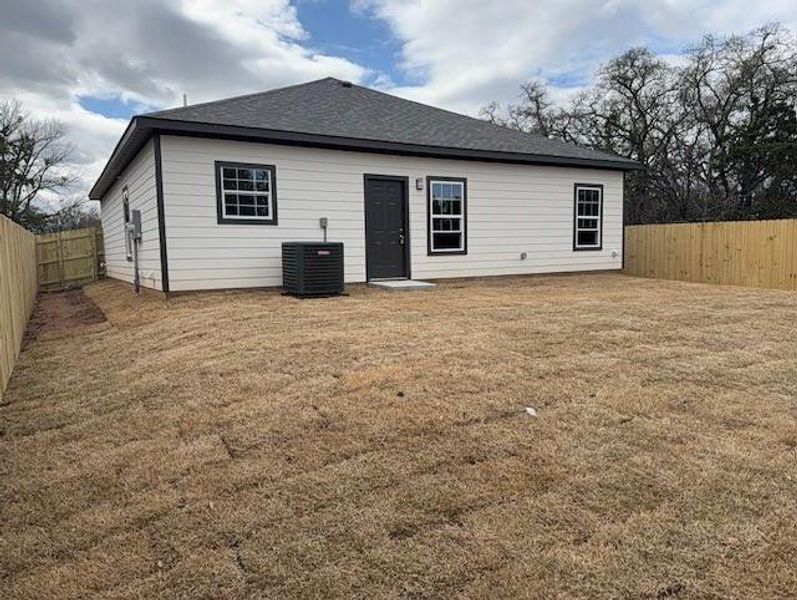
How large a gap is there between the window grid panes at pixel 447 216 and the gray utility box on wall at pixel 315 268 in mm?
2879

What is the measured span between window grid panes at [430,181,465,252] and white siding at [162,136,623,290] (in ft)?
0.60

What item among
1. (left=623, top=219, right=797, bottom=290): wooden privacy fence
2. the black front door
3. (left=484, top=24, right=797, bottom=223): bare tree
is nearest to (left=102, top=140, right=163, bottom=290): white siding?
the black front door

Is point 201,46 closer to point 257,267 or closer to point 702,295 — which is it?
point 257,267

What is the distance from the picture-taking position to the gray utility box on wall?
812 centimetres

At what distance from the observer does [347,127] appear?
9.80 m

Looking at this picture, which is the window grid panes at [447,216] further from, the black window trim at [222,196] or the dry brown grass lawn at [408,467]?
the dry brown grass lawn at [408,467]

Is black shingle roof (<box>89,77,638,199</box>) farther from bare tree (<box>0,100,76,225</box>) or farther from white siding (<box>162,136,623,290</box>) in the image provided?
bare tree (<box>0,100,76,225</box>)

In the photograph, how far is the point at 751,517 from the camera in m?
2.16

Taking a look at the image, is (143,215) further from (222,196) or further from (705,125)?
(705,125)

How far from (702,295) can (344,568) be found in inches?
321

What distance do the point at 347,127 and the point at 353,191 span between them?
1149mm

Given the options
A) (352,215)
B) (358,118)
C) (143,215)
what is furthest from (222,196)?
(358,118)

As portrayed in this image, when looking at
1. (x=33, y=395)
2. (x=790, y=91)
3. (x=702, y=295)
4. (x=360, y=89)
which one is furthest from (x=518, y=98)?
(x=33, y=395)

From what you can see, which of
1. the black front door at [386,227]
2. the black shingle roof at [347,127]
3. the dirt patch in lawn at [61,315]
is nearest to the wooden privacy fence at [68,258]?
the dirt patch in lawn at [61,315]
